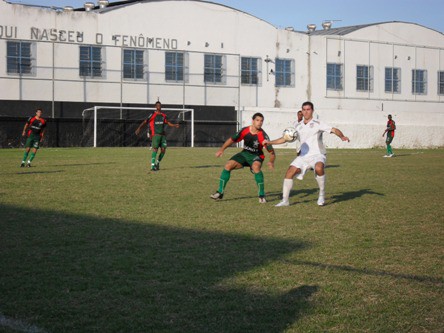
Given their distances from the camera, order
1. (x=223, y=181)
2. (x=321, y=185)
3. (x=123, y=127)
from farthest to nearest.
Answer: (x=123, y=127), (x=223, y=181), (x=321, y=185)

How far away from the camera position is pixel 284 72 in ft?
180

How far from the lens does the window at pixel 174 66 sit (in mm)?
50906

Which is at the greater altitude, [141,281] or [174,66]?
[174,66]

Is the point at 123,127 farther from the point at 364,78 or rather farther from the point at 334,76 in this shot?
the point at 364,78

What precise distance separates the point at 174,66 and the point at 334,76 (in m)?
13.8

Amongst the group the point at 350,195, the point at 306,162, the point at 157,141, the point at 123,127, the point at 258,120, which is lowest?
the point at 350,195

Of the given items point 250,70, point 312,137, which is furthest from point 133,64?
point 312,137

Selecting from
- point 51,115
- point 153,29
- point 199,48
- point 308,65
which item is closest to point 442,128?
point 308,65

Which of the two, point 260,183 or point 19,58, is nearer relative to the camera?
point 260,183

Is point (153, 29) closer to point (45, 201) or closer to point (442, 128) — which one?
point (442, 128)

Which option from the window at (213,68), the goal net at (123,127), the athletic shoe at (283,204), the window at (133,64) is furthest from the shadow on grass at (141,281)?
the window at (213,68)

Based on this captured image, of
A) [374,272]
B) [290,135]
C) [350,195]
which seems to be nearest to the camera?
[374,272]

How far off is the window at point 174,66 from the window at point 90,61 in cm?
506

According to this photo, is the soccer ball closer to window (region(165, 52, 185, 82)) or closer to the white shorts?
the white shorts
